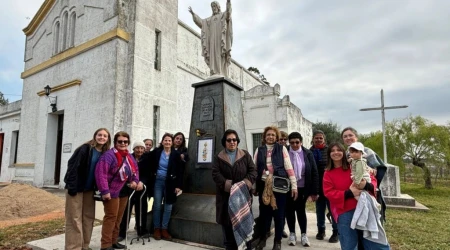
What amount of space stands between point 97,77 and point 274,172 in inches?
372

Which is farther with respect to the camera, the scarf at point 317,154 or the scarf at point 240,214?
the scarf at point 317,154

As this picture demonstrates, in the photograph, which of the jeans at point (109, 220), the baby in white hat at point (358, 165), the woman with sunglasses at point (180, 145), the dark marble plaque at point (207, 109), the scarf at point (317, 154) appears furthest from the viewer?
the dark marble plaque at point (207, 109)

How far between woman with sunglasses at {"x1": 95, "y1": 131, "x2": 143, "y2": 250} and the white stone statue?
2525 mm

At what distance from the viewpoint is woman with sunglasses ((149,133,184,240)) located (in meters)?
4.10

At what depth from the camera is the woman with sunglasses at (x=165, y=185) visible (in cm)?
410

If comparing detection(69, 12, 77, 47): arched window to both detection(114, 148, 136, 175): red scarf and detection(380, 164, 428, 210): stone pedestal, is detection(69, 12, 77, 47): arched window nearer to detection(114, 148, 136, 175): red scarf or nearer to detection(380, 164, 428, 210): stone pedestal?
detection(114, 148, 136, 175): red scarf

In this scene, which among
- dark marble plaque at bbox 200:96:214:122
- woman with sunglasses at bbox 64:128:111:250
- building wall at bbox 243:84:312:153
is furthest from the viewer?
building wall at bbox 243:84:312:153

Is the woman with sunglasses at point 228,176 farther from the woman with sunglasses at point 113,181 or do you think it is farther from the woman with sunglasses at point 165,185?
the woman with sunglasses at point 113,181

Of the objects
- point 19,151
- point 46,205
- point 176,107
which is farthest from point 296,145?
point 19,151

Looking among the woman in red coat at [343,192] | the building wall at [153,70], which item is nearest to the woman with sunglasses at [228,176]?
the woman in red coat at [343,192]

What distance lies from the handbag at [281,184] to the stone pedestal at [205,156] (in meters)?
0.97

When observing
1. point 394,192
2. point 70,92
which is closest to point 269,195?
point 394,192

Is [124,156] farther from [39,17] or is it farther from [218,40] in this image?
[39,17]

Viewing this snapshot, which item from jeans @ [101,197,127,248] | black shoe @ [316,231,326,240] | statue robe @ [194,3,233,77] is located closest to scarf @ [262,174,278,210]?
black shoe @ [316,231,326,240]
